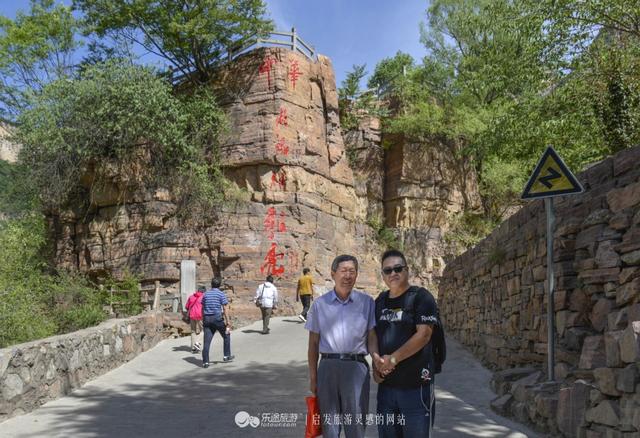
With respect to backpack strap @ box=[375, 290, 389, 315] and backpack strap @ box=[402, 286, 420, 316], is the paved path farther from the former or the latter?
backpack strap @ box=[402, 286, 420, 316]

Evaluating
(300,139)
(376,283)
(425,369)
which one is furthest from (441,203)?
(425,369)

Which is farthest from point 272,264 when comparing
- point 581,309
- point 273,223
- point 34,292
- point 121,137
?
point 581,309

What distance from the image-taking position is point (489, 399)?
675 centimetres

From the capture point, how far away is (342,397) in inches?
145

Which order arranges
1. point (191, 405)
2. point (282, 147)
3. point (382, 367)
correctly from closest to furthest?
point (382, 367)
point (191, 405)
point (282, 147)

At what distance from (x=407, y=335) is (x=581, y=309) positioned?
290 centimetres

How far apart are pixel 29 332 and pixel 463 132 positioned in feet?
66.3

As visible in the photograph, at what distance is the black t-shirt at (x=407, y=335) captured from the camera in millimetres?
3461

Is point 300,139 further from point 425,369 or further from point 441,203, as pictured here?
point 425,369

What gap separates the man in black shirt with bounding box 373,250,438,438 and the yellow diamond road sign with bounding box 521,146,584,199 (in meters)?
2.75

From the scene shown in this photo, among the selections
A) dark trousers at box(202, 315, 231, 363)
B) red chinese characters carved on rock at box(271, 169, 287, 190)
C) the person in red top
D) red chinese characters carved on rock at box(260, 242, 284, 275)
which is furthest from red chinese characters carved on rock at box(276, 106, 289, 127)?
dark trousers at box(202, 315, 231, 363)

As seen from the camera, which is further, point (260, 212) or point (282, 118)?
point (282, 118)

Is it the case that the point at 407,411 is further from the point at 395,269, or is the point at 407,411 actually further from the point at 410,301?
the point at 395,269

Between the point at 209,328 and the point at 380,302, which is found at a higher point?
the point at 380,302
